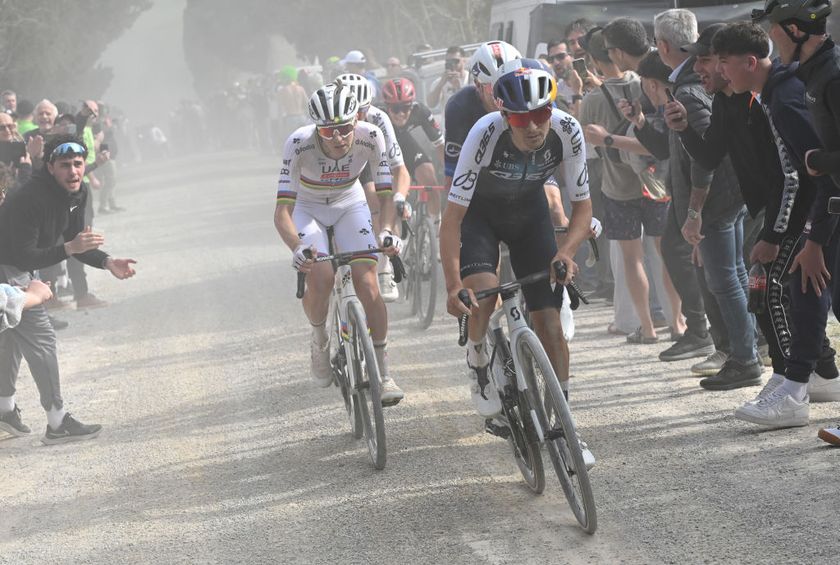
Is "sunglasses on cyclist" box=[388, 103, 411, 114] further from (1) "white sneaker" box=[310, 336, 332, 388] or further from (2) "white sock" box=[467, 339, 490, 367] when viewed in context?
(2) "white sock" box=[467, 339, 490, 367]

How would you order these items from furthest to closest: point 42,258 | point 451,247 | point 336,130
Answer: point 42,258, point 336,130, point 451,247

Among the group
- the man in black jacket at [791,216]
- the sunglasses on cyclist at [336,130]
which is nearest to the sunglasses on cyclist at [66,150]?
the sunglasses on cyclist at [336,130]

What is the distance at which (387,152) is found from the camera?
8.90 meters

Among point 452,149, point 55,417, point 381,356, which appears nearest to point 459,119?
point 452,149

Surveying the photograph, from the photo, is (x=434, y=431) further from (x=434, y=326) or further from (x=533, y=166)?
(x=434, y=326)

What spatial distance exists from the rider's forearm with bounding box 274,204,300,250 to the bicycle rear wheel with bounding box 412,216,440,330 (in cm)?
315

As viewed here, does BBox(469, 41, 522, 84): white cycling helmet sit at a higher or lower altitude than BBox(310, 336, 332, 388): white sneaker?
higher

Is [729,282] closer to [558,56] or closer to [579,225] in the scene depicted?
[579,225]

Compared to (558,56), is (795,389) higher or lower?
lower

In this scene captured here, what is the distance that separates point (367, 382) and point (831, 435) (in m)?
2.48

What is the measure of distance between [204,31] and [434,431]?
8820 centimetres

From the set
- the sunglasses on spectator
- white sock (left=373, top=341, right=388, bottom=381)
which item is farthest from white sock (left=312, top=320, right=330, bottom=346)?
the sunglasses on spectator

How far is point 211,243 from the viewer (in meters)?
20.4

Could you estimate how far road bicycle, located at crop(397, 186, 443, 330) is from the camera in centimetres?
1118
